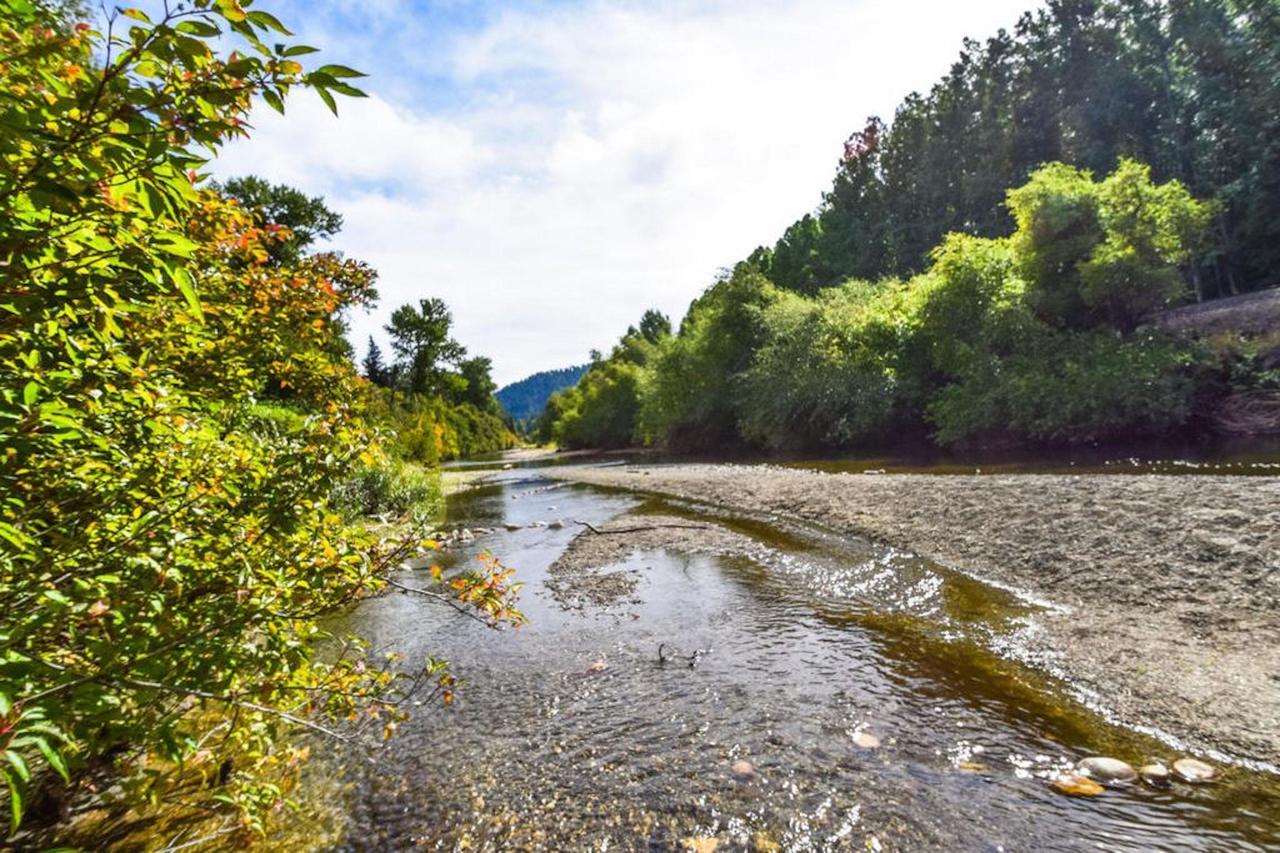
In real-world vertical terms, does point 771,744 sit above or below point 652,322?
below

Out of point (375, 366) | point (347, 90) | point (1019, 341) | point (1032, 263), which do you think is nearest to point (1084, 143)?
point (1032, 263)

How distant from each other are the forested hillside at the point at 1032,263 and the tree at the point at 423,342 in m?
21.9

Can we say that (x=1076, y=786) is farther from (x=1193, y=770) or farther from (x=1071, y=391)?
(x=1071, y=391)

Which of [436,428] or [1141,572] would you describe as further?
[436,428]

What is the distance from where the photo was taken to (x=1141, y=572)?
25.5 feet

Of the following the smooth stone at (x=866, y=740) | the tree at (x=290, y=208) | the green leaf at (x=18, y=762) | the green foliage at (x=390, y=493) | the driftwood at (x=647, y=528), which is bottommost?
the smooth stone at (x=866, y=740)

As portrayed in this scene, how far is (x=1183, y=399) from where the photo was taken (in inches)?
774

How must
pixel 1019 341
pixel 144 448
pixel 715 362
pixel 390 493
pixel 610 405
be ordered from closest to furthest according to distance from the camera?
pixel 144 448 < pixel 390 493 < pixel 1019 341 < pixel 715 362 < pixel 610 405

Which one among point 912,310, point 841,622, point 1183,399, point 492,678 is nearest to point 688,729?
point 492,678

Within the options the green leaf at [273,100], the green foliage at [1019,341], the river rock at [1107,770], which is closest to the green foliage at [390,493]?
the green leaf at [273,100]

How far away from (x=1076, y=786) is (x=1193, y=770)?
0.91 metres

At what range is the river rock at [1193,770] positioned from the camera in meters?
4.18

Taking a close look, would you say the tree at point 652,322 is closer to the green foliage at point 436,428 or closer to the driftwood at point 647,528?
the green foliage at point 436,428

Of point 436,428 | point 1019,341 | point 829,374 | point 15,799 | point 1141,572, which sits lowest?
point 1141,572
